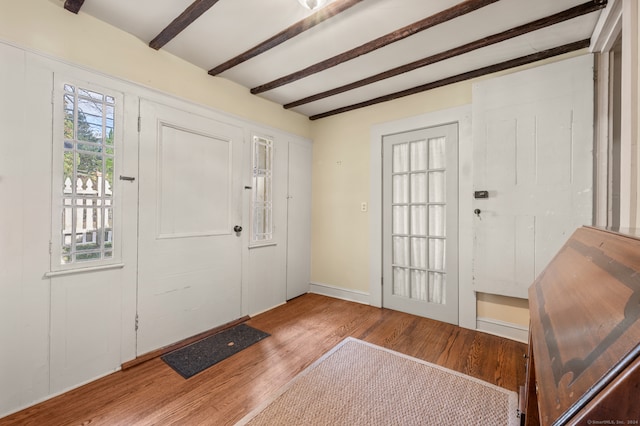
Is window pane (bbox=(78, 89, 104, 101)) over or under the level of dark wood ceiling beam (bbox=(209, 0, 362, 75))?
under

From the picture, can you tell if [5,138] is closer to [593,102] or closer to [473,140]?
[473,140]

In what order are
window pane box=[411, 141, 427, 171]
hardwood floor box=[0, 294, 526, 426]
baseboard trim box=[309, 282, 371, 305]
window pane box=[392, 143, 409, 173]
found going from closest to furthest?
hardwood floor box=[0, 294, 526, 426] < window pane box=[411, 141, 427, 171] < window pane box=[392, 143, 409, 173] < baseboard trim box=[309, 282, 371, 305]

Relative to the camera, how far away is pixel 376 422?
4.79 feet

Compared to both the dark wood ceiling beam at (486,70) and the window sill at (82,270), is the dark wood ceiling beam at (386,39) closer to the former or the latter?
the dark wood ceiling beam at (486,70)

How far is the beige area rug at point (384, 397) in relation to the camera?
148 centimetres

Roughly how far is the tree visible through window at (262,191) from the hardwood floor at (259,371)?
938mm

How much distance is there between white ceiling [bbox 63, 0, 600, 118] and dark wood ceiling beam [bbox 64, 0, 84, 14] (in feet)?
0.24

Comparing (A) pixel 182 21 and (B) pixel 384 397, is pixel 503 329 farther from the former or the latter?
(A) pixel 182 21

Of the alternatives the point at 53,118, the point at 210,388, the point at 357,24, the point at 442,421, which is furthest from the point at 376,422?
the point at 53,118

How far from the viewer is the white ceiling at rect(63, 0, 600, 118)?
173cm

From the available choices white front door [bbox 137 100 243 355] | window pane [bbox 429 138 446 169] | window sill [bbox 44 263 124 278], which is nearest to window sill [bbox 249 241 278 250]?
white front door [bbox 137 100 243 355]

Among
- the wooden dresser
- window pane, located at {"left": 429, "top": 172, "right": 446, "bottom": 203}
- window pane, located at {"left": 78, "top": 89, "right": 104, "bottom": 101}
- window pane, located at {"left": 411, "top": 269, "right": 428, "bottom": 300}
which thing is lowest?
window pane, located at {"left": 411, "top": 269, "right": 428, "bottom": 300}

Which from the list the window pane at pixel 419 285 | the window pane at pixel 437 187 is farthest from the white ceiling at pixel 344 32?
the window pane at pixel 419 285

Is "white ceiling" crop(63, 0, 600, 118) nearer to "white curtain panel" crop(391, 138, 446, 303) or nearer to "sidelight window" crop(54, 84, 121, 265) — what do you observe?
"sidelight window" crop(54, 84, 121, 265)
